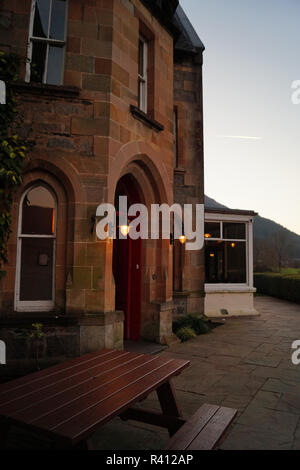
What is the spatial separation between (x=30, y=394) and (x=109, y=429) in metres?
1.35

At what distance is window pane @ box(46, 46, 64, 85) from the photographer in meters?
5.52

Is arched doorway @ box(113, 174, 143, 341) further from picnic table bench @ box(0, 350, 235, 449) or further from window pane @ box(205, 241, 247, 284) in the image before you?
window pane @ box(205, 241, 247, 284)

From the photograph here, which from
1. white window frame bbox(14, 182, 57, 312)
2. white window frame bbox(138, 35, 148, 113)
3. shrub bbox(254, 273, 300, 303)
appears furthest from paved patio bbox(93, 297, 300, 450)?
shrub bbox(254, 273, 300, 303)

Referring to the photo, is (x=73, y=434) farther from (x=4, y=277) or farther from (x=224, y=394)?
(x=4, y=277)

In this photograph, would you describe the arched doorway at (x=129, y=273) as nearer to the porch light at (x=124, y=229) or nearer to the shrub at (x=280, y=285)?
the porch light at (x=124, y=229)

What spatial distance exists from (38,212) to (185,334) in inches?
168

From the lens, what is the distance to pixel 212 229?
446 inches

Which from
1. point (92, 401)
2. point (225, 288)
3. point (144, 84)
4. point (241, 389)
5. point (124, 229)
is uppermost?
point (144, 84)

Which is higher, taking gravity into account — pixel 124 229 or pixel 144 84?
pixel 144 84

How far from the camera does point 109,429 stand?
3.30m

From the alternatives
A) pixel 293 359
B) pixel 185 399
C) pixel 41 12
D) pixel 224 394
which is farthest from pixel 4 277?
pixel 293 359

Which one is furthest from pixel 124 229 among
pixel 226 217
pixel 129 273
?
pixel 226 217

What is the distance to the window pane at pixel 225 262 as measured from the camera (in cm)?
1114

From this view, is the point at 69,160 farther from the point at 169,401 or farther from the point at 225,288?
the point at 225,288
